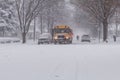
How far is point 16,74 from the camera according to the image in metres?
12.3

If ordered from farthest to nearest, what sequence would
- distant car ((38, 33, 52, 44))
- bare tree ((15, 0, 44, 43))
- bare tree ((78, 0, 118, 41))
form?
1. bare tree ((15, 0, 44, 43))
2. bare tree ((78, 0, 118, 41))
3. distant car ((38, 33, 52, 44))

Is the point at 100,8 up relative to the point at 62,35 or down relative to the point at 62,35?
up

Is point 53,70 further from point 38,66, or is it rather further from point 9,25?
point 9,25

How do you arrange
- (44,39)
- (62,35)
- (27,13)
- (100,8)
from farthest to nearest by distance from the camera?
(27,13), (100,8), (44,39), (62,35)

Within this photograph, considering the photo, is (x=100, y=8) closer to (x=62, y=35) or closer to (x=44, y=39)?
(x=62, y=35)

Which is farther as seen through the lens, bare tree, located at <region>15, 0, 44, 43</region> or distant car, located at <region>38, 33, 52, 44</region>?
bare tree, located at <region>15, 0, 44, 43</region>

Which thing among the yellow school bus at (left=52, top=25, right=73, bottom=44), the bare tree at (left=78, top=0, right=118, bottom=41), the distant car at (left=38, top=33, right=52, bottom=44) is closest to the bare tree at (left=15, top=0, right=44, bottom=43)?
the distant car at (left=38, top=33, right=52, bottom=44)

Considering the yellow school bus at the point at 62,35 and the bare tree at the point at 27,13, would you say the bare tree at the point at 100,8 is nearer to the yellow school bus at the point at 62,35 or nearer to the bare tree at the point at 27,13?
the yellow school bus at the point at 62,35

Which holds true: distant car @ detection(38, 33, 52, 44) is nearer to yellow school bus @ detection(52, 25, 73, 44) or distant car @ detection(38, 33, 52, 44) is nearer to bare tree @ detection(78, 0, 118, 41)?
yellow school bus @ detection(52, 25, 73, 44)

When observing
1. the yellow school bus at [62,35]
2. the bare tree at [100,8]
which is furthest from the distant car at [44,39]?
the bare tree at [100,8]

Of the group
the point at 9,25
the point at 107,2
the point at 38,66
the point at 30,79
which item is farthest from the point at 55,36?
the point at 30,79

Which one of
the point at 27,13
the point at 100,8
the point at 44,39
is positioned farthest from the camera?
the point at 27,13

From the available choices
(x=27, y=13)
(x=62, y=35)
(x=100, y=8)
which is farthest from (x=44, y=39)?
(x=100, y=8)

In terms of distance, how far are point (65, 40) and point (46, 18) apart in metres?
30.3
